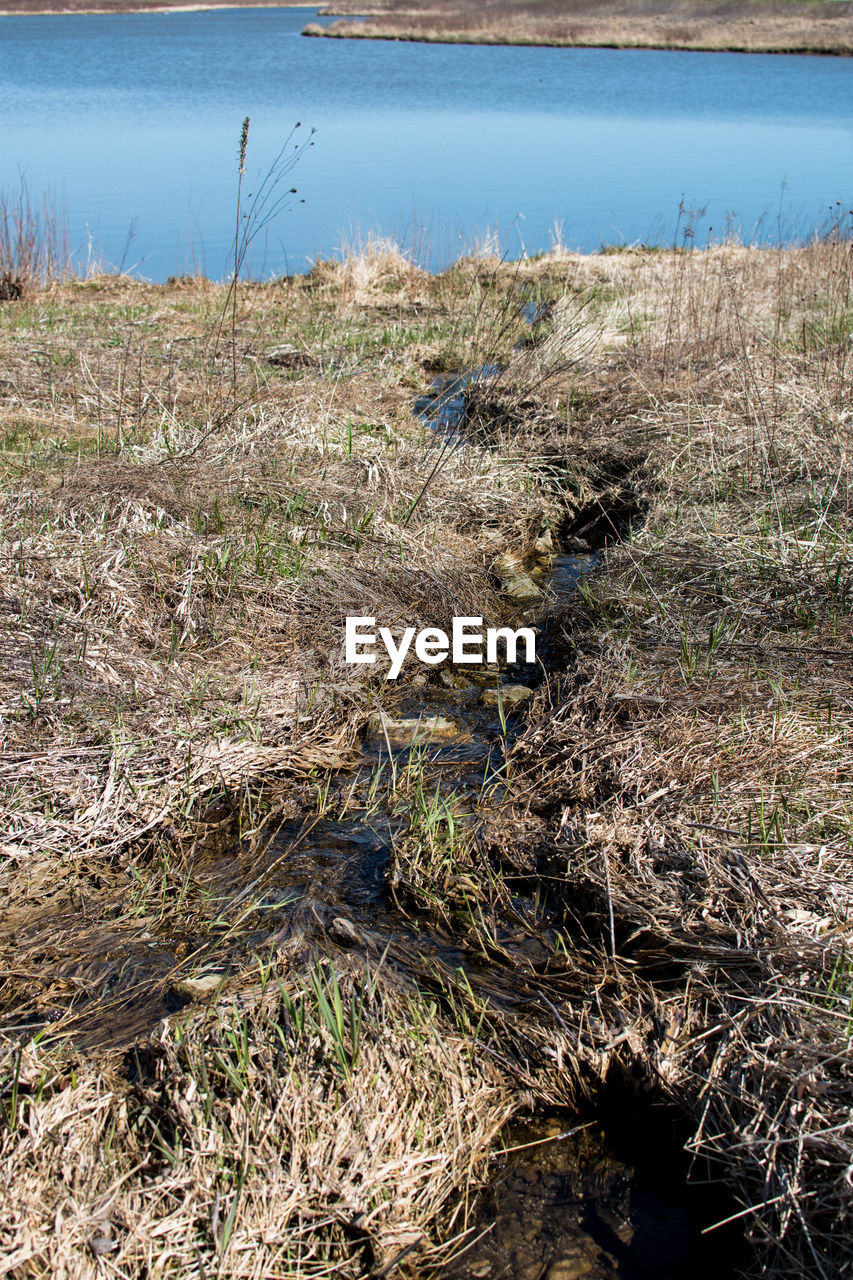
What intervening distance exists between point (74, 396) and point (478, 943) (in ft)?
15.8

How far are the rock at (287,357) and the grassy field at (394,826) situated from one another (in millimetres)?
1139

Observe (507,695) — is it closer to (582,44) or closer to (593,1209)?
(593,1209)

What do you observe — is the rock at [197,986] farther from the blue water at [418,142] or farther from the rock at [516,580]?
the blue water at [418,142]

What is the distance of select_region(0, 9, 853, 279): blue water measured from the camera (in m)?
13.0

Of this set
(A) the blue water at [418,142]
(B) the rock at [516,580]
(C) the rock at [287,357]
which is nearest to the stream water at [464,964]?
(B) the rock at [516,580]

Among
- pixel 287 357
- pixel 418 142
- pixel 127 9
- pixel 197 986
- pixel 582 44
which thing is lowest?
pixel 197 986

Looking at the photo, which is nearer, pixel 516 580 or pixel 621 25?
pixel 516 580

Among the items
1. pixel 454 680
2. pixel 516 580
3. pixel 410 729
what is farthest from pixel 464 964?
pixel 516 580

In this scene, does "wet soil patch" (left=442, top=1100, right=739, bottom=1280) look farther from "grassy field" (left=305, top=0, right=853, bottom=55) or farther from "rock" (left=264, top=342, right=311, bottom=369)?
"grassy field" (left=305, top=0, right=853, bottom=55)

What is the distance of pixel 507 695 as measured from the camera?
3.93 meters

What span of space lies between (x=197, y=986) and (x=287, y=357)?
18.8 feet

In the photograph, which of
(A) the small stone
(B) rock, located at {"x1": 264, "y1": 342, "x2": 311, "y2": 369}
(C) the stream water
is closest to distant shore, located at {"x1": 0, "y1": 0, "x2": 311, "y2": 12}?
(B) rock, located at {"x1": 264, "y1": 342, "x2": 311, "y2": 369}

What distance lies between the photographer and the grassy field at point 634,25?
39656mm

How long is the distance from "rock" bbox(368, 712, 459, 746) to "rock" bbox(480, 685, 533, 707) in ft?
0.72
